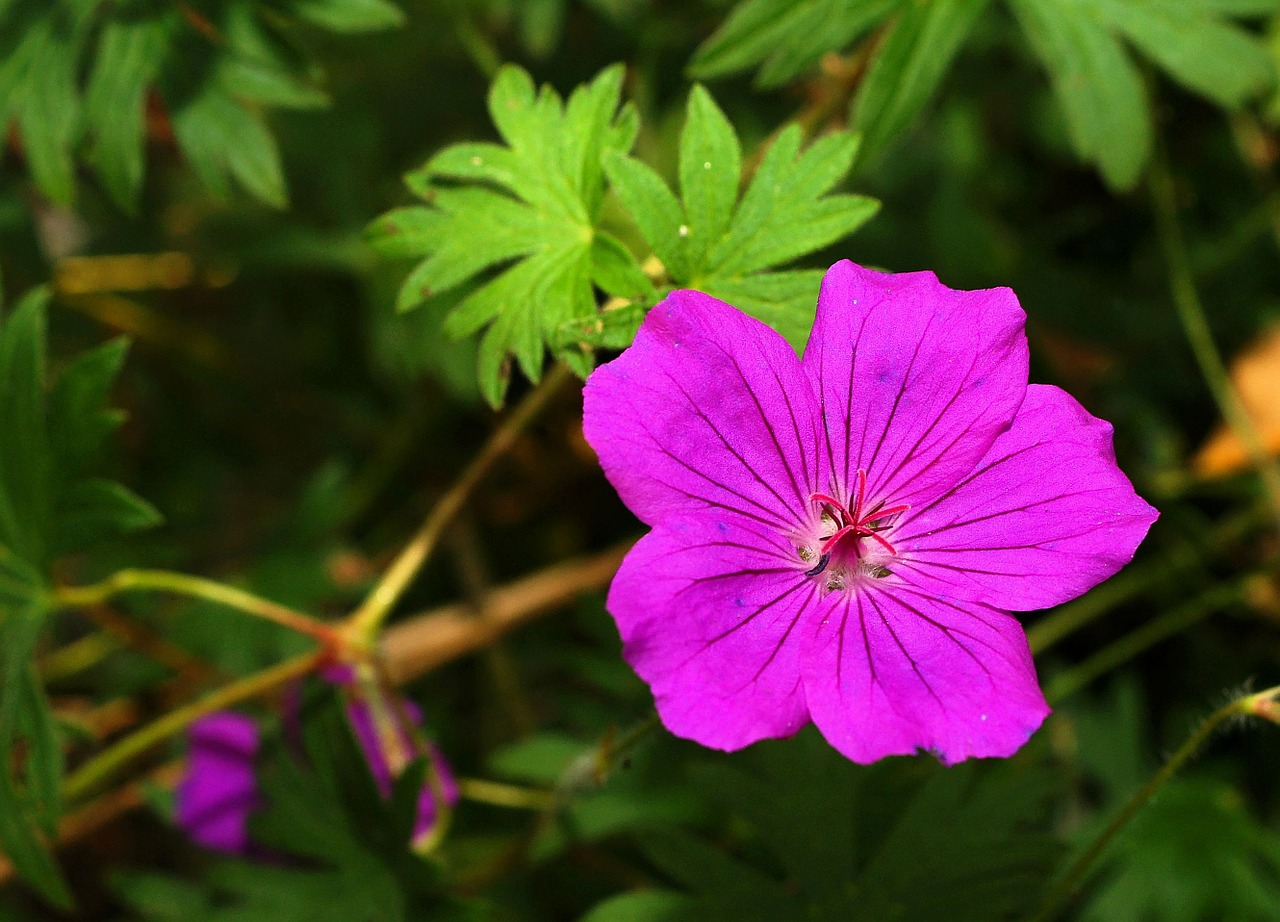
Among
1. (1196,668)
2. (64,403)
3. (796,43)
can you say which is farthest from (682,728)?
(1196,668)

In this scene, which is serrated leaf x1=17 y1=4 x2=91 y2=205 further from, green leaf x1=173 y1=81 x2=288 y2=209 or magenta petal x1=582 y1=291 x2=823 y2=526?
magenta petal x1=582 y1=291 x2=823 y2=526

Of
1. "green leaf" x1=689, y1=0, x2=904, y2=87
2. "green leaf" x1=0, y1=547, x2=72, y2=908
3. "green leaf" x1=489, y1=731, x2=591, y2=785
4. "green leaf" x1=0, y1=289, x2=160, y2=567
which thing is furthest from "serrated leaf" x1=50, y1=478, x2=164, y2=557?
"green leaf" x1=689, y1=0, x2=904, y2=87

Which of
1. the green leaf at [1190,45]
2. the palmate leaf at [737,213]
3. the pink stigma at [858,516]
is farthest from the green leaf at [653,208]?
the green leaf at [1190,45]

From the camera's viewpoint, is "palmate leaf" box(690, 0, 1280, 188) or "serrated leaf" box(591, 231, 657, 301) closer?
"serrated leaf" box(591, 231, 657, 301)

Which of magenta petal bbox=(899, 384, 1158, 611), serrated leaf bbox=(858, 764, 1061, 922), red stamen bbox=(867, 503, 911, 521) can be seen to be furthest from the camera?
serrated leaf bbox=(858, 764, 1061, 922)

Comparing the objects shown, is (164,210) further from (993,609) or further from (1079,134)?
(993,609)

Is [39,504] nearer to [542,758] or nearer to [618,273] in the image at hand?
[542,758]
